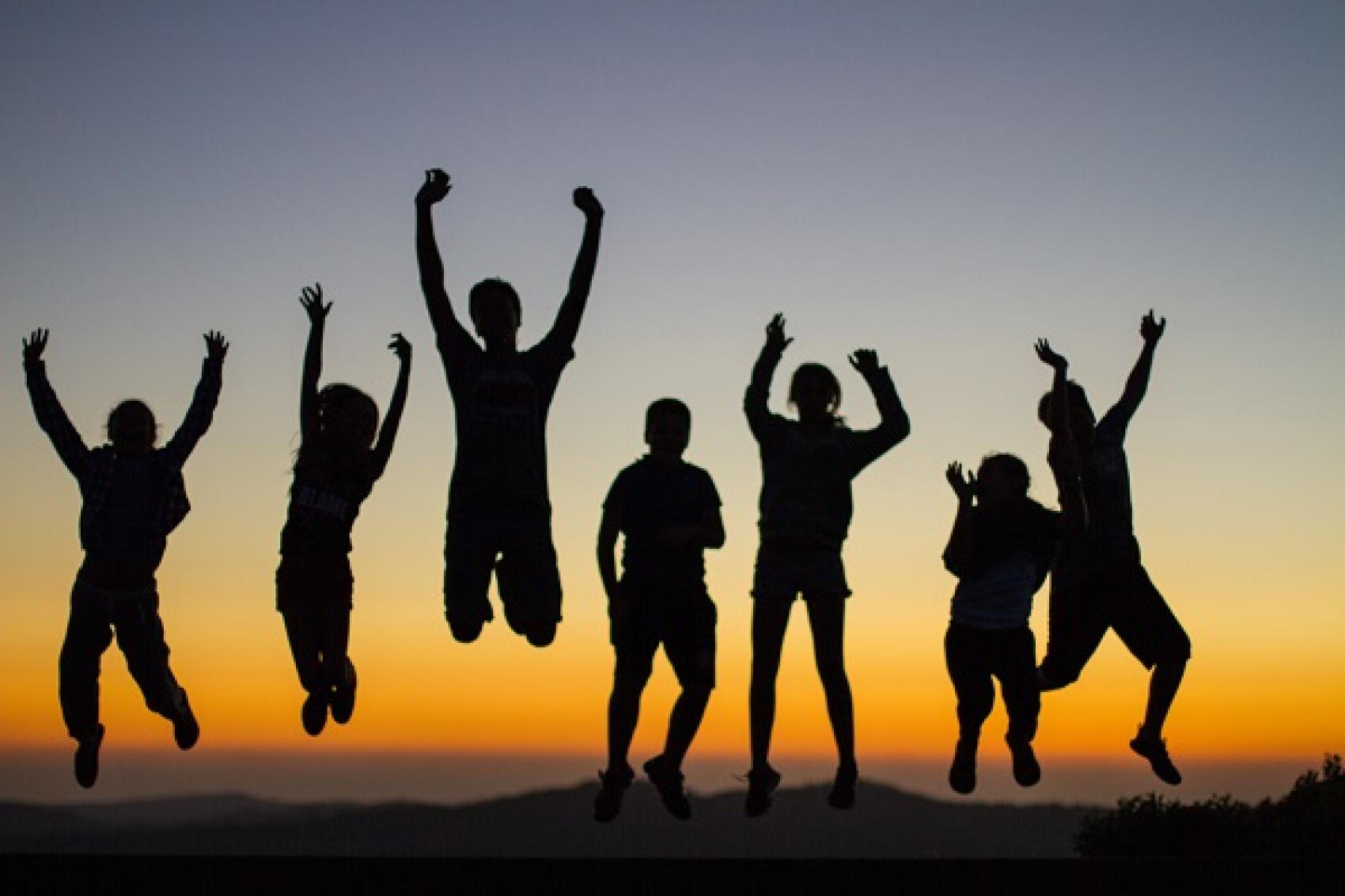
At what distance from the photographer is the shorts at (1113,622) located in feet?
35.7

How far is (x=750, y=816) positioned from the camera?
375 inches

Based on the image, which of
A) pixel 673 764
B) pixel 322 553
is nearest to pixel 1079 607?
pixel 673 764

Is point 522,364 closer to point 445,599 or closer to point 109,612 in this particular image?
point 445,599

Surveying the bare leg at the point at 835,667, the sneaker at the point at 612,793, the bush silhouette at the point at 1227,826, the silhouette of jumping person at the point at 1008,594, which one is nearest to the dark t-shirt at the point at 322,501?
the sneaker at the point at 612,793

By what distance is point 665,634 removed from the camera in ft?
31.8

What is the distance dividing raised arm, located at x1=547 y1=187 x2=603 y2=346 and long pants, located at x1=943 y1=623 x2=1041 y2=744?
10.0 feet

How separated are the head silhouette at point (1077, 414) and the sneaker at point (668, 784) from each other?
335 cm

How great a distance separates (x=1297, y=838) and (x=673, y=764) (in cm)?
3211

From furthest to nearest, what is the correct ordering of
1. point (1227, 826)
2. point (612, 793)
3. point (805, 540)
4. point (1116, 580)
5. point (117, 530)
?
point (1227, 826)
point (1116, 580)
point (117, 530)
point (805, 540)
point (612, 793)

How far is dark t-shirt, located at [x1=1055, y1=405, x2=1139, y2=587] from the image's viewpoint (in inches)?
427

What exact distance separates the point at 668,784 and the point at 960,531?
7.85 feet

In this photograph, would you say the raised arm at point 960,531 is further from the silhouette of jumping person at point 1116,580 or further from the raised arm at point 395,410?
the raised arm at point 395,410

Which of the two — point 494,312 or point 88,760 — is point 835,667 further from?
point 88,760

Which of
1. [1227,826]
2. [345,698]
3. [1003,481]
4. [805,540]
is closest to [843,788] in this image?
[805,540]
